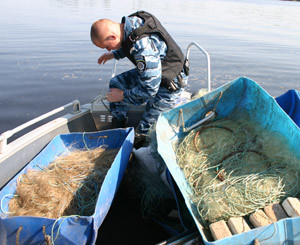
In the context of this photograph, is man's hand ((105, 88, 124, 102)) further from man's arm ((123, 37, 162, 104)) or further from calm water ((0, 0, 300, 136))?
calm water ((0, 0, 300, 136))

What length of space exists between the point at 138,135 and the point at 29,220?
69.6 inches

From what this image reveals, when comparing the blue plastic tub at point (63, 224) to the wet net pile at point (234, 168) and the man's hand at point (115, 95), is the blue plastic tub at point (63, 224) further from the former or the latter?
the man's hand at point (115, 95)

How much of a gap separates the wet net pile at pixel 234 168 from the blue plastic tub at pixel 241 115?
0.09m

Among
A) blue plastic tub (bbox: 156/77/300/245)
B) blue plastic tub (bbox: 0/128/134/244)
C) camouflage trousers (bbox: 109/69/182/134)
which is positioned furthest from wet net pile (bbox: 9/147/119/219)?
camouflage trousers (bbox: 109/69/182/134)

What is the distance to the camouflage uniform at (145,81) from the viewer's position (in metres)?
2.66

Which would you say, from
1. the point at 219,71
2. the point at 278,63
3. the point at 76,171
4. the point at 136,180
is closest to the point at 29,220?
the point at 76,171

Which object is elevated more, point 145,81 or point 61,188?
point 145,81

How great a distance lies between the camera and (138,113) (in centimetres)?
380

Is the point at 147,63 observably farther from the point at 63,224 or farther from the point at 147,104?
the point at 63,224

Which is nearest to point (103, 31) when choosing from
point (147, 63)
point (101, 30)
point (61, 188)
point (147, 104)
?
point (101, 30)

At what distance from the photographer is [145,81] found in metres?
2.73

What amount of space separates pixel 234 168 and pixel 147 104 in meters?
1.53

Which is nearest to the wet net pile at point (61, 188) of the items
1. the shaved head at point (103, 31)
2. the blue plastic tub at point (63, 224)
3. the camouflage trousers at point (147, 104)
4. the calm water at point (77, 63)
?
the blue plastic tub at point (63, 224)

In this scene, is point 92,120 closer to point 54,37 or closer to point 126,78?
point 126,78
